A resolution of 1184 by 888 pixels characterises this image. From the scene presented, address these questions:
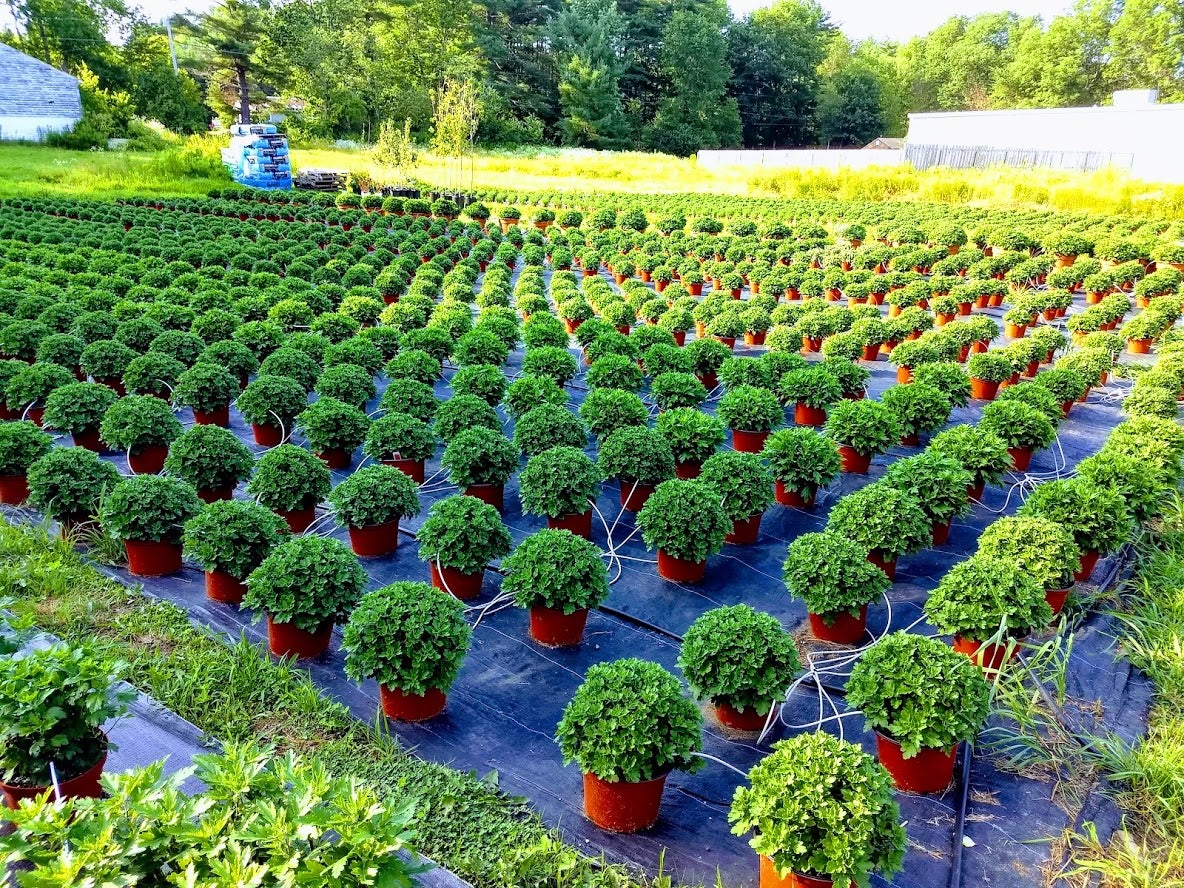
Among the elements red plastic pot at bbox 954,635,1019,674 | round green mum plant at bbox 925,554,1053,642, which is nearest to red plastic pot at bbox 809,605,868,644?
round green mum plant at bbox 925,554,1053,642

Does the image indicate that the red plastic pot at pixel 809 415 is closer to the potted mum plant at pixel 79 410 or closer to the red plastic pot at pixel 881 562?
the red plastic pot at pixel 881 562

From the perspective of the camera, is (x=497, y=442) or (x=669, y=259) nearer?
(x=497, y=442)

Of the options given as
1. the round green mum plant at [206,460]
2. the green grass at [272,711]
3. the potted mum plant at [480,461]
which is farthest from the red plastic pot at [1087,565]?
the round green mum plant at [206,460]

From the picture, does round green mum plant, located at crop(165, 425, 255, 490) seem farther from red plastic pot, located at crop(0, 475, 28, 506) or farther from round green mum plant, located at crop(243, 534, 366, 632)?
round green mum plant, located at crop(243, 534, 366, 632)

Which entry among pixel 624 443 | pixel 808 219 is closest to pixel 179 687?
pixel 624 443

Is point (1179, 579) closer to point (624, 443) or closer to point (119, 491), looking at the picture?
point (624, 443)

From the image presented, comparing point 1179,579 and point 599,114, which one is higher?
point 599,114

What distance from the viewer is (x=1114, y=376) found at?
38.3 ft

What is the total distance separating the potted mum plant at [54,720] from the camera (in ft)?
11.3

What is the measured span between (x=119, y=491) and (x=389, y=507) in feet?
6.88

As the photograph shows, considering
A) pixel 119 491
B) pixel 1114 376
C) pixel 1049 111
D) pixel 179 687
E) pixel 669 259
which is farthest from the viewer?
pixel 1049 111

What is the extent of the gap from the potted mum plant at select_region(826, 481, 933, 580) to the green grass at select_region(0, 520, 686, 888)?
326 centimetres

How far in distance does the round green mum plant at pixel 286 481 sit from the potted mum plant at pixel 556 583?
2349 millimetres

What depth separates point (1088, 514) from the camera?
5922 mm
